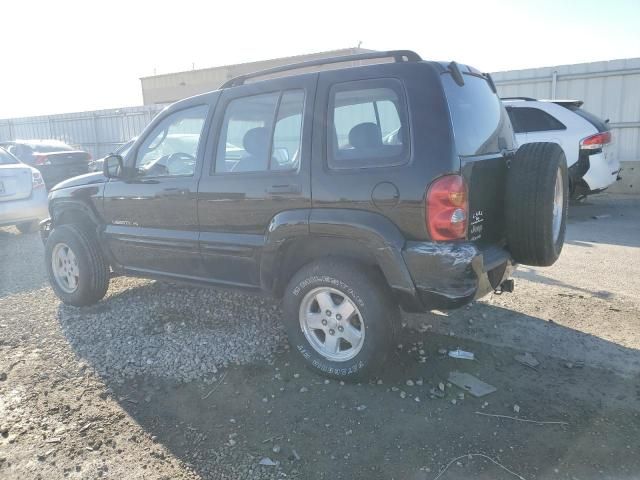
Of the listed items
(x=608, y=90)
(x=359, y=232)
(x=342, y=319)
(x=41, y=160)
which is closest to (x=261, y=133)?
(x=359, y=232)

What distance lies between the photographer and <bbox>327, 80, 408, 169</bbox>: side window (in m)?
3.12

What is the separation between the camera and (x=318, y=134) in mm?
3373

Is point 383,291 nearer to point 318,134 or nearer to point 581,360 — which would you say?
point 318,134

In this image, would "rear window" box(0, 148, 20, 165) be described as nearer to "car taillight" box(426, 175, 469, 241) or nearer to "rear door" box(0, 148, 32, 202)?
"rear door" box(0, 148, 32, 202)

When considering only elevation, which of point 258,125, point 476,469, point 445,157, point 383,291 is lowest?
point 476,469

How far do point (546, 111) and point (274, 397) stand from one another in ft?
24.2

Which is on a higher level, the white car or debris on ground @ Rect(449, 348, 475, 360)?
the white car

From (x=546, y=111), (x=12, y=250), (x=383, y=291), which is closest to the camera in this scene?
(x=383, y=291)

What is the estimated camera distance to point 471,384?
11.0 ft

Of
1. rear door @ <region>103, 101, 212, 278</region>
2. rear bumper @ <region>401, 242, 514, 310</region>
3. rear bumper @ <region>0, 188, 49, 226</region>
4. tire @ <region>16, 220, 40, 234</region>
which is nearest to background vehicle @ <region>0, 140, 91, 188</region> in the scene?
tire @ <region>16, 220, 40, 234</region>

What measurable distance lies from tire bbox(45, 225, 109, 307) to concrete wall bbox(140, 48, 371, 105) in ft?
55.2

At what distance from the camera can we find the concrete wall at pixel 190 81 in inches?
893

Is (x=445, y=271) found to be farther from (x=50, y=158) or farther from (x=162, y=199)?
(x=50, y=158)

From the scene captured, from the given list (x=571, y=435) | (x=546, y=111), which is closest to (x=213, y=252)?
(x=571, y=435)
